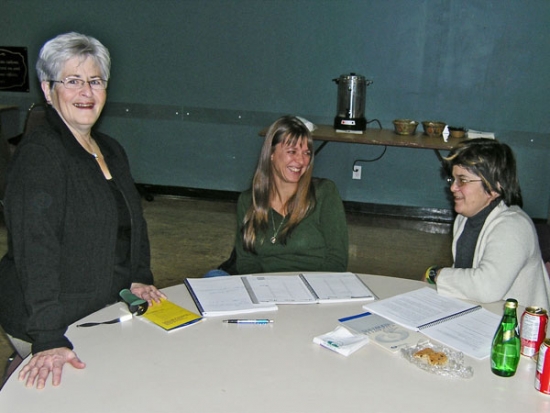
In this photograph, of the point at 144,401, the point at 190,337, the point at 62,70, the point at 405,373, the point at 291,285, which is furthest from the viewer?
the point at 291,285

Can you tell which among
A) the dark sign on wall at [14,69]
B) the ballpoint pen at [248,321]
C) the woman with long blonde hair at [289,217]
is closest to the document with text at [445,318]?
the ballpoint pen at [248,321]

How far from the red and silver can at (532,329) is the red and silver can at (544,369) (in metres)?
0.13

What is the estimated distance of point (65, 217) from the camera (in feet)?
5.56

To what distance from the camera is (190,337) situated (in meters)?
1.60

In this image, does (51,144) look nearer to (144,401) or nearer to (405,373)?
(144,401)

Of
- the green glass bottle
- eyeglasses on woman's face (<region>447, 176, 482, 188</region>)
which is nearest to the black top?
eyeglasses on woman's face (<region>447, 176, 482, 188</region>)

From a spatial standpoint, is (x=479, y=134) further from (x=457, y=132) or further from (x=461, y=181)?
(x=461, y=181)

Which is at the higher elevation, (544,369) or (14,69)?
(14,69)

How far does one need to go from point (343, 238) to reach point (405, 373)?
1.01m

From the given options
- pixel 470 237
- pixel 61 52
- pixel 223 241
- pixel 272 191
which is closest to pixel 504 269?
pixel 470 237

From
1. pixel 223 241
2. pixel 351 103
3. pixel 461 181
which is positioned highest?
pixel 351 103

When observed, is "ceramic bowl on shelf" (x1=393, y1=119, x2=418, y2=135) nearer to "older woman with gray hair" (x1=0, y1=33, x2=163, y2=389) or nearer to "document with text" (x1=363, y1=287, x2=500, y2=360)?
"document with text" (x1=363, y1=287, x2=500, y2=360)

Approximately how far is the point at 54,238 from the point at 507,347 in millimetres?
1190

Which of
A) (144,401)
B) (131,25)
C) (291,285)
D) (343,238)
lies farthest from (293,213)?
(131,25)
